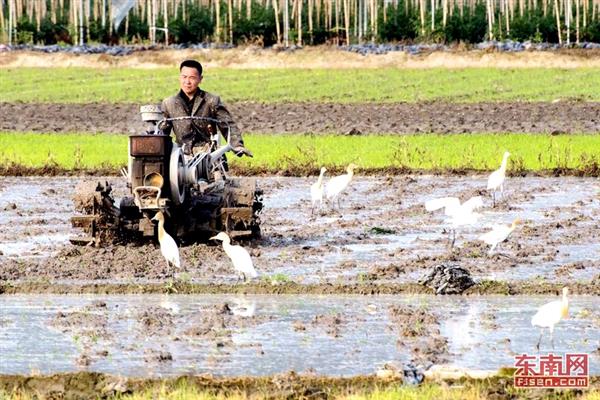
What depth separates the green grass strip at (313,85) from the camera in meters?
34.7

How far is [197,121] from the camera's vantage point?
527 inches

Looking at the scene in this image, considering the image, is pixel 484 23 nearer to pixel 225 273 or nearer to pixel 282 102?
pixel 282 102

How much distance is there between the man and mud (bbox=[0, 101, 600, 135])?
1270cm

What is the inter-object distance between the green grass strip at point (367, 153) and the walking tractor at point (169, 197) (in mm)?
7075

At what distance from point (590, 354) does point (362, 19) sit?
45.7 meters

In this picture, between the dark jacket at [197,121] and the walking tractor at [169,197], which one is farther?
the dark jacket at [197,121]

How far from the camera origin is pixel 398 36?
50.1m

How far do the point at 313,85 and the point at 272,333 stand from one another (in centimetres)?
2951

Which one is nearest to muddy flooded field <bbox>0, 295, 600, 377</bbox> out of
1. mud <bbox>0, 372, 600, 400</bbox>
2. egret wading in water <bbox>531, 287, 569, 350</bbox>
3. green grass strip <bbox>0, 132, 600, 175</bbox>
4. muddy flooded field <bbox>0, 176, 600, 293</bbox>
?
egret wading in water <bbox>531, 287, 569, 350</bbox>

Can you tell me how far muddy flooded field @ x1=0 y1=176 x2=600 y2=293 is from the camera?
1177cm

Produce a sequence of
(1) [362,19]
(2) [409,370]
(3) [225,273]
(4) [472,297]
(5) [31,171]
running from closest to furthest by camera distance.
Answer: (2) [409,370] → (4) [472,297] → (3) [225,273] → (5) [31,171] → (1) [362,19]

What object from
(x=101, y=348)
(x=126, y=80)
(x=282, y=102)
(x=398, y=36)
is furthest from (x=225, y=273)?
(x=398, y=36)

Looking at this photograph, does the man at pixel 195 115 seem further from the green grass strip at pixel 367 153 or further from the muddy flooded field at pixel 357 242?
the green grass strip at pixel 367 153

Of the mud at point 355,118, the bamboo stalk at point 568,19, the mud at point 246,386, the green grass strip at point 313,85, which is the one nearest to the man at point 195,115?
the mud at point 246,386
